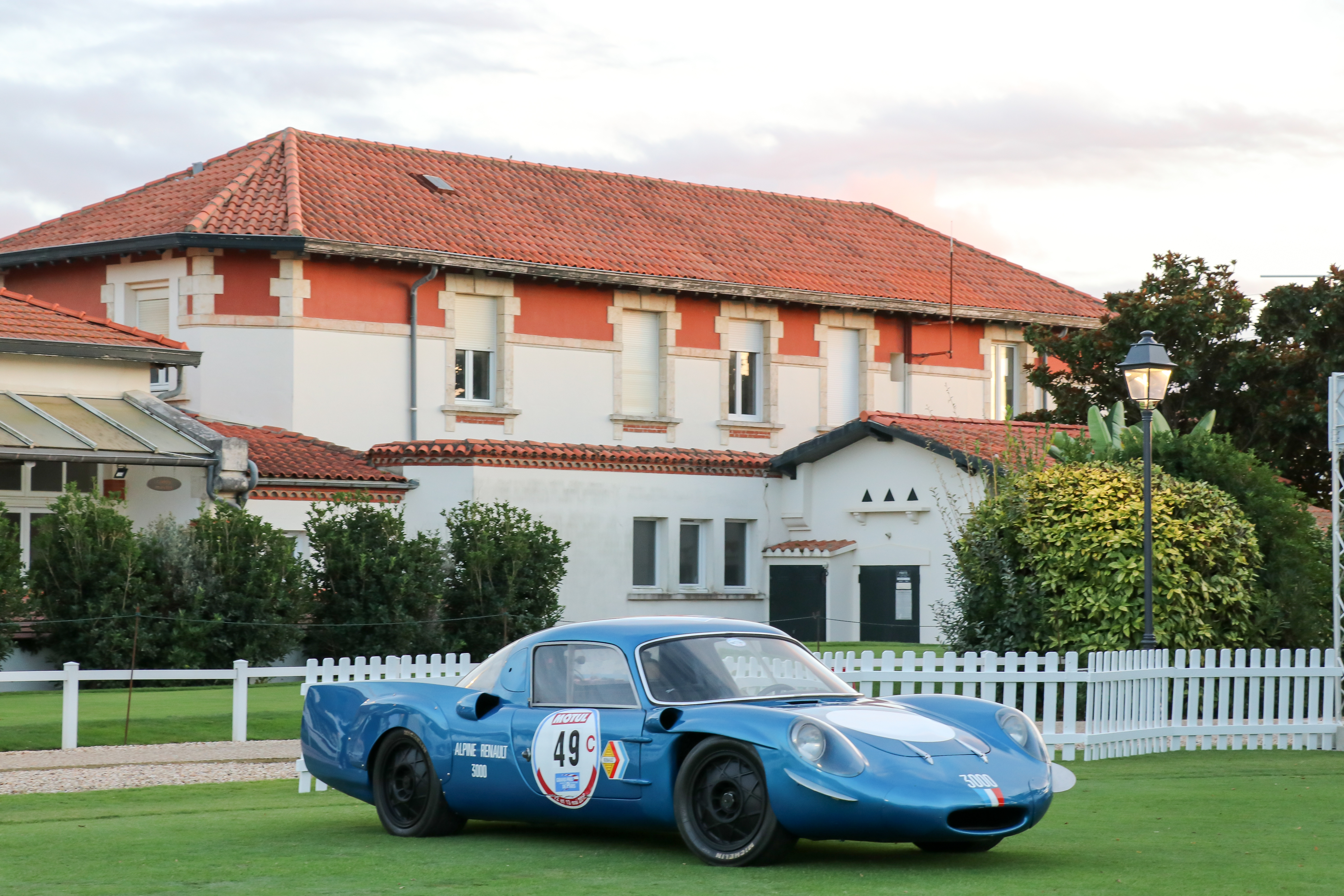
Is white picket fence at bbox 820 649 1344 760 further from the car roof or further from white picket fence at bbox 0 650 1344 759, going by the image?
the car roof

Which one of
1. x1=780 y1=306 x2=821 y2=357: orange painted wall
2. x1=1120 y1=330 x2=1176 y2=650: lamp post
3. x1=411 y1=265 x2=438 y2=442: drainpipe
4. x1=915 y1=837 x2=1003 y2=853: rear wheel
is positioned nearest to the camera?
x1=915 y1=837 x2=1003 y2=853: rear wheel

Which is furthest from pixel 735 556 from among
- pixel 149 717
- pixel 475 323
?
pixel 149 717

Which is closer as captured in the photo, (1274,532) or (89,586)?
(1274,532)

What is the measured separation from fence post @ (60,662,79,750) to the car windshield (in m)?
9.12

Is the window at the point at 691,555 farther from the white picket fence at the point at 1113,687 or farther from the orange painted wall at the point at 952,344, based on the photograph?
the white picket fence at the point at 1113,687

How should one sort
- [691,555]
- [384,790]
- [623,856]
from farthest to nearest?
[691,555] < [384,790] < [623,856]

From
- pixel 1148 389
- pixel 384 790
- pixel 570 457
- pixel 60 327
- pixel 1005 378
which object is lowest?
pixel 384 790

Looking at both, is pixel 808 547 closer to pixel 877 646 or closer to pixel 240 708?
pixel 877 646

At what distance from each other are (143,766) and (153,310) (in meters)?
17.8

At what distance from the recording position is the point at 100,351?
26.4m

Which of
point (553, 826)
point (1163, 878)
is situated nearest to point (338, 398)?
point (553, 826)

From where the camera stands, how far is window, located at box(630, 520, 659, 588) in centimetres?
3272

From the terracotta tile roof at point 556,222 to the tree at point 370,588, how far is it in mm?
6185

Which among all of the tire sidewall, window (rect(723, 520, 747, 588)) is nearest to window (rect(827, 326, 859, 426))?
window (rect(723, 520, 747, 588))
